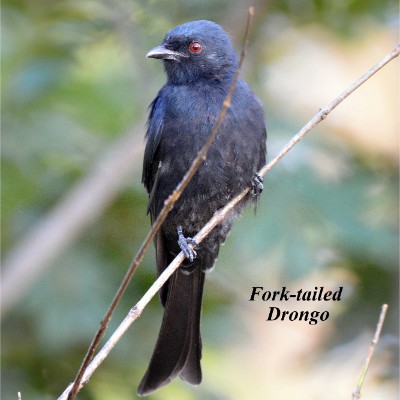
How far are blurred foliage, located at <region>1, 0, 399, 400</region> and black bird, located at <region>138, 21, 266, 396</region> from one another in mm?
545

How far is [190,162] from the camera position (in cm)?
437

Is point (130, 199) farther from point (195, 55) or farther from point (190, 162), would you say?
point (190, 162)

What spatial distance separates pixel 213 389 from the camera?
548 centimetres

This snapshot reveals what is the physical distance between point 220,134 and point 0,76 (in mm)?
2488

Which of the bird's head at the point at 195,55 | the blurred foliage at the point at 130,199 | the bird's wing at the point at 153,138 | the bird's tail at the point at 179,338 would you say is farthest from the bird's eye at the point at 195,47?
the bird's tail at the point at 179,338

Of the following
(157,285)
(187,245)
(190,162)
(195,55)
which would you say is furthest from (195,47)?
(157,285)

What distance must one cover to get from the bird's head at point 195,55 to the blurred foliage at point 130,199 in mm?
872

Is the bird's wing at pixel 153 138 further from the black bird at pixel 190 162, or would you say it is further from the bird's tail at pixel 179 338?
the bird's tail at pixel 179 338

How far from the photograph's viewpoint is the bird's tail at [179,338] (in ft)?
13.7

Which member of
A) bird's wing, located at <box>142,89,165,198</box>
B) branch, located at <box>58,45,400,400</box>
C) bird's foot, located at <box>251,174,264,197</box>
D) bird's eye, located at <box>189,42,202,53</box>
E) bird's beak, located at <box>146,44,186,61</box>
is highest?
bird's eye, located at <box>189,42,202,53</box>

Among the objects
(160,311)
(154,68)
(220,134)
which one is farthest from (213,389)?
(154,68)

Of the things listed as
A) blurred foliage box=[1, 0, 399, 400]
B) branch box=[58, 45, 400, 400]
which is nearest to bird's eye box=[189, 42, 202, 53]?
blurred foliage box=[1, 0, 399, 400]

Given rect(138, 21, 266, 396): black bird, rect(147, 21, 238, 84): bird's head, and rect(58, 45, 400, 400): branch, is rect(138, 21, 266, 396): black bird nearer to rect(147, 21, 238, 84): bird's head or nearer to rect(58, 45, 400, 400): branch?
rect(147, 21, 238, 84): bird's head

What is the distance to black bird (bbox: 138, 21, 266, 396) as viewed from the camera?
4367mm
